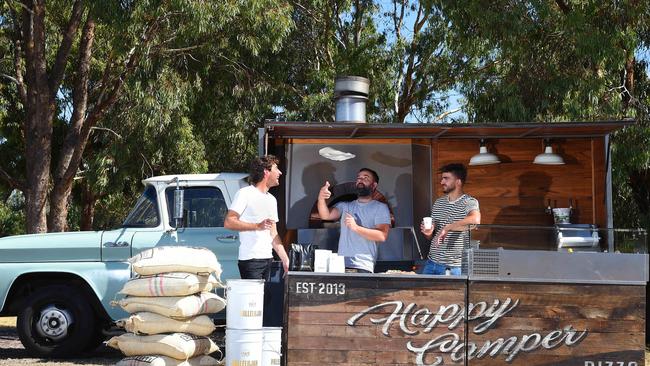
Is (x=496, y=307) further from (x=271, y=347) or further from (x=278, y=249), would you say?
(x=278, y=249)

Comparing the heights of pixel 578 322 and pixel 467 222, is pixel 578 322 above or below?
below

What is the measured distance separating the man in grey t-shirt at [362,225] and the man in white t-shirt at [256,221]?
0.61m

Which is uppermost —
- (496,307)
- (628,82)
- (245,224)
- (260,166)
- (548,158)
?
(628,82)

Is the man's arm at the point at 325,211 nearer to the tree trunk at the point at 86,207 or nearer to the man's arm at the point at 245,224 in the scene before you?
the man's arm at the point at 245,224

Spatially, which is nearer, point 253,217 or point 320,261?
point 320,261

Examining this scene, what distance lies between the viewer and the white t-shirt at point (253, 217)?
7.90 meters

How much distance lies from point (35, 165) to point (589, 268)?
1270cm

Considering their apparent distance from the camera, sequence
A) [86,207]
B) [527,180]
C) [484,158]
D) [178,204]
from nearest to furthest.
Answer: [178,204], [484,158], [527,180], [86,207]

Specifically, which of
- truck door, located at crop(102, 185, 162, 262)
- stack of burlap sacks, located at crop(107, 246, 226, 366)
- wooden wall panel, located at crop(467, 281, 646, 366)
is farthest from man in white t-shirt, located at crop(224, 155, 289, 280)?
wooden wall panel, located at crop(467, 281, 646, 366)

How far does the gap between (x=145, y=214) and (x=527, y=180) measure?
412 centimetres

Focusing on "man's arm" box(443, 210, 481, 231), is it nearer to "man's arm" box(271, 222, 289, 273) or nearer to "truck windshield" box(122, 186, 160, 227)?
"man's arm" box(271, 222, 289, 273)

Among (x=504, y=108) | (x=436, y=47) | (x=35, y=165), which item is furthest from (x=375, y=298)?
(x=436, y=47)

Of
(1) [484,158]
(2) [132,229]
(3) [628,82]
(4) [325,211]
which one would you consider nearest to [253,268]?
(4) [325,211]

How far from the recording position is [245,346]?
7.18 metres
